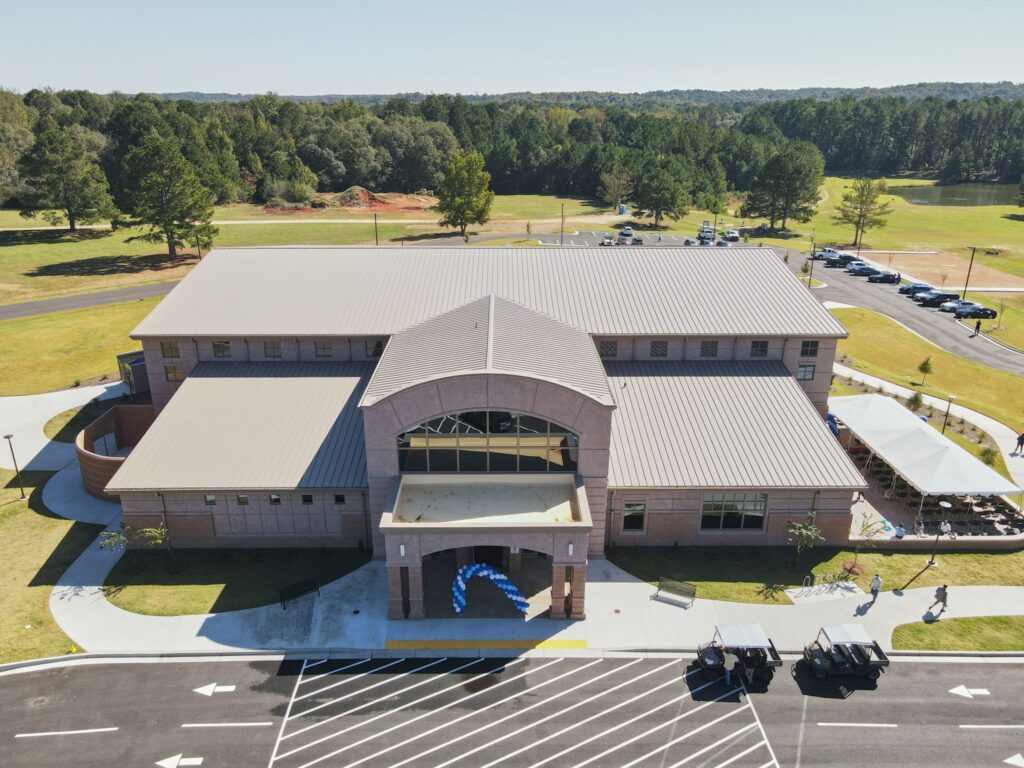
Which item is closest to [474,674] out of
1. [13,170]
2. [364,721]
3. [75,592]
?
[364,721]

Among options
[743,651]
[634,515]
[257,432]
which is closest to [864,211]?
[634,515]

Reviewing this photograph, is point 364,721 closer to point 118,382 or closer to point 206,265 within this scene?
point 206,265

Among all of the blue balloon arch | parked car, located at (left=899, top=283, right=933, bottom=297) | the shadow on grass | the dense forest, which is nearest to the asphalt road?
the blue balloon arch

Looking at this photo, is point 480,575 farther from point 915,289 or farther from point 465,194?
point 465,194

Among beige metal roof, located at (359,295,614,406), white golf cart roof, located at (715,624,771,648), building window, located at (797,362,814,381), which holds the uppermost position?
beige metal roof, located at (359,295,614,406)

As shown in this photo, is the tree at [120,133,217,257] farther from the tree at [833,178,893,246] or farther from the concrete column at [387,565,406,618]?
the tree at [833,178,893,246]

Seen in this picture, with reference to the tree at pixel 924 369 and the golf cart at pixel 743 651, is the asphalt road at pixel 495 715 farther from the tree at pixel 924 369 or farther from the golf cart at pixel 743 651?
the tree at pixel 924 369

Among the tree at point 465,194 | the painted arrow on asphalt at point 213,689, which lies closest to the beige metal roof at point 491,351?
the painted arrow on asphalt at point 213,689
